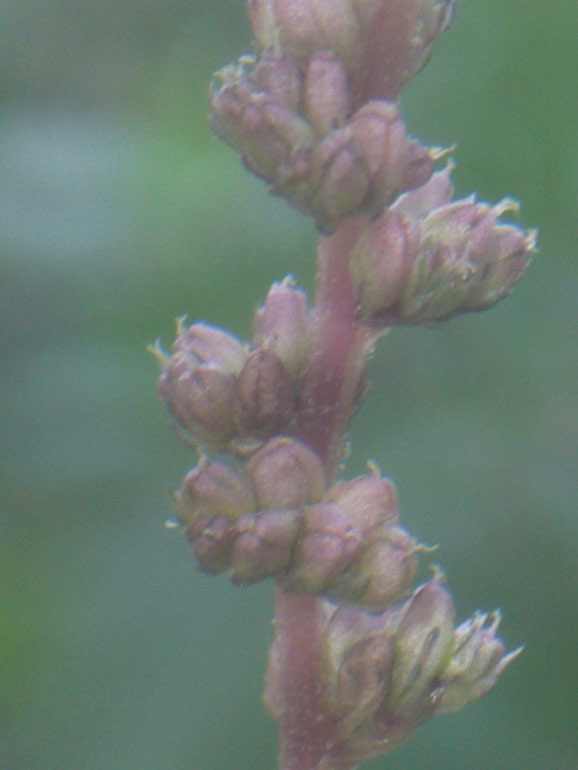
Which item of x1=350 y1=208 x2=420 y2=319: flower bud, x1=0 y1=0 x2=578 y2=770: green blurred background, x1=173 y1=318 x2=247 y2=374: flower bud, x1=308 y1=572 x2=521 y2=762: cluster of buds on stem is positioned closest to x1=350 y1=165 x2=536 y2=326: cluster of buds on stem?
x1=350 y1=208 x2=420 y2=319: flower bud

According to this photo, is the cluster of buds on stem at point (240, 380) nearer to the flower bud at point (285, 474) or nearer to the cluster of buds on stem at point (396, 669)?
the flower bud at point (285, 474)

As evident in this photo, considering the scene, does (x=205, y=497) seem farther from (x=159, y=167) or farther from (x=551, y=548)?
(x=159, y=167)

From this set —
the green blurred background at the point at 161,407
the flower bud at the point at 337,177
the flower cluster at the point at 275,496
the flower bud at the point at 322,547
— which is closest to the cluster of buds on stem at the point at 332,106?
the flower bud at the point at 337,177

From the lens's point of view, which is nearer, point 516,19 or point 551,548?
point 551,548

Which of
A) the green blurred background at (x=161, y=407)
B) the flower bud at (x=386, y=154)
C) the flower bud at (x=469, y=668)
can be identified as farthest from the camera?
the green blurred background at (x=161, y=407)

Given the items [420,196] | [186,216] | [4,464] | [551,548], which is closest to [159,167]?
[186,216]

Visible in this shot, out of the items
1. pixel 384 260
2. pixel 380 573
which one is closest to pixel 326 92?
pixel 384 260

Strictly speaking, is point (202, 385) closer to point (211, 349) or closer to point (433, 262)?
point (211, 349)
